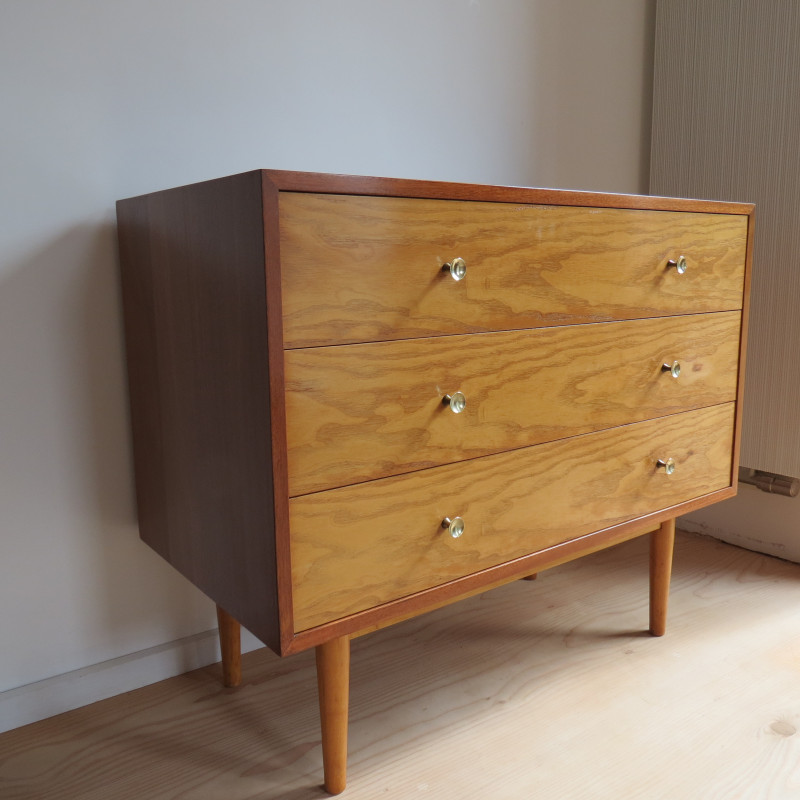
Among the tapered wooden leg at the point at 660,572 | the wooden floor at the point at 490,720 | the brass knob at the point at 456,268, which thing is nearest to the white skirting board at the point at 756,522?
the wooden floor at the point at 490,720

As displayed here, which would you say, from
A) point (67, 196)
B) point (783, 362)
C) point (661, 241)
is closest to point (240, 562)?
point (67, 196)

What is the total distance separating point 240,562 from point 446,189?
20.4 inches

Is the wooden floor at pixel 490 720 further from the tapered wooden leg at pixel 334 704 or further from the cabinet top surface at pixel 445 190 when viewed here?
the cabinet top surface at pixel 445 190

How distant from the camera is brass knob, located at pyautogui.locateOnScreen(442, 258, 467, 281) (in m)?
0.94

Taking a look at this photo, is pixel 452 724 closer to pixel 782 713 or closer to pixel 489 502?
pixel 489 502

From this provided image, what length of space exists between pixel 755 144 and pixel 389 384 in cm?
121

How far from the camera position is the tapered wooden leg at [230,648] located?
123 cm

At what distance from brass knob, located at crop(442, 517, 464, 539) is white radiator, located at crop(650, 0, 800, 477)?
40.2 inches

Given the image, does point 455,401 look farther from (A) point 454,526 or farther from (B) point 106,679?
(B) point 106,679

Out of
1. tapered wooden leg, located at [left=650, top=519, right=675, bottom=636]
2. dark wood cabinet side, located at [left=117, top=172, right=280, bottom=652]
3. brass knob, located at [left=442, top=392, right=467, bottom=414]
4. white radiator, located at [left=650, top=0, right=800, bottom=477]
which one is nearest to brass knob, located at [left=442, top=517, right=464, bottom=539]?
brass knob, located at [left=442, top=392, right=467, bottom=414]

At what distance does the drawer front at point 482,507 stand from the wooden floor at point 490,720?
289 millimetres

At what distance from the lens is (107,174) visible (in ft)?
3.75

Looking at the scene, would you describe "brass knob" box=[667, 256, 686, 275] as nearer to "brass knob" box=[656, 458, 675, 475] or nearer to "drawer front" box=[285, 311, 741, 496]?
"drawer front" box=[285, 311, 741, 496]

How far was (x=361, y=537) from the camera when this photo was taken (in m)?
0.92
